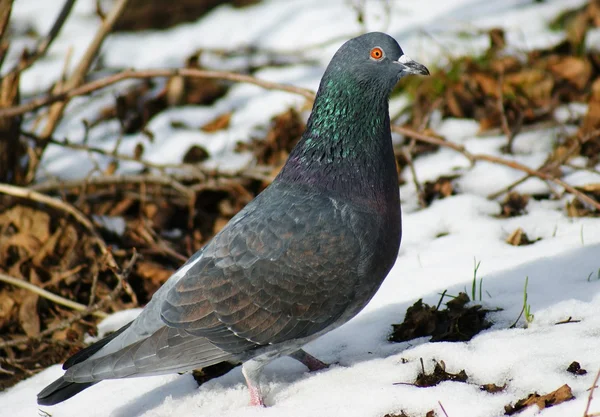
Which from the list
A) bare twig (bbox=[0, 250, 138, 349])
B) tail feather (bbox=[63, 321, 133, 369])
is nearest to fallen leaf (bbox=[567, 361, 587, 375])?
tail feather (bbox=[63, 321, 133, 369])

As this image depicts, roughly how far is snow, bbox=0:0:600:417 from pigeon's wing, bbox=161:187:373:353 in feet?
0.98

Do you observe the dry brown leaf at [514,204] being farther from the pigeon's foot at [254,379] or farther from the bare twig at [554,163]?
the pigeon's foot at [254,379]

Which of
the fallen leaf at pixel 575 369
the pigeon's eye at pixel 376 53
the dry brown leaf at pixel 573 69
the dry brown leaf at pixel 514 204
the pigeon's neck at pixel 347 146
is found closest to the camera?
the fallen leaf at pixel 575 369

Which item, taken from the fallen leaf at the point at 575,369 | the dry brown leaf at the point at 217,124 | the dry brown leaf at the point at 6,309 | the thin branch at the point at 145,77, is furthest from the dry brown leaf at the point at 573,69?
the dry brown leaf at the point at 6,309

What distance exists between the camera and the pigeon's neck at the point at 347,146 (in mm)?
3311

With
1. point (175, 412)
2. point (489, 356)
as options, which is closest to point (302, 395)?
point (175, 412)

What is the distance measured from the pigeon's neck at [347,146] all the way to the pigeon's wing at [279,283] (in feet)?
0.52

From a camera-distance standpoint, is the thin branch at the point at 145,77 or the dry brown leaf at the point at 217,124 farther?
the dry brown leaf at the point at 217,124

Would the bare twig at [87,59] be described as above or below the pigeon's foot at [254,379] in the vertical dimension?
above

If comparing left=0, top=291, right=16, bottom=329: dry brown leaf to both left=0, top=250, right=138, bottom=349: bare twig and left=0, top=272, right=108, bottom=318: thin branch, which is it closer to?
left=0, top=272, right=108, bottom=318: thin branch

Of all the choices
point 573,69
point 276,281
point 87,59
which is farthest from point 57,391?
point 573,69

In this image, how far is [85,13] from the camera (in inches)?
327

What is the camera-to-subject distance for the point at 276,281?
125 inches

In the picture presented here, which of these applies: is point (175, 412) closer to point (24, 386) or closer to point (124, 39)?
point (24, 386)
